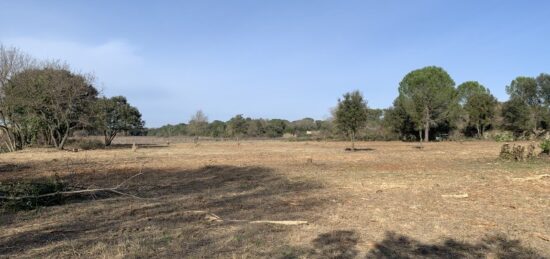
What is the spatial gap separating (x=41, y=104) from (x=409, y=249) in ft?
94.0

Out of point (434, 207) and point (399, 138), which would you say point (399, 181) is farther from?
point (399, 138)

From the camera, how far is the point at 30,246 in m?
4.96

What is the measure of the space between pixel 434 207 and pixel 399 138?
47.6m

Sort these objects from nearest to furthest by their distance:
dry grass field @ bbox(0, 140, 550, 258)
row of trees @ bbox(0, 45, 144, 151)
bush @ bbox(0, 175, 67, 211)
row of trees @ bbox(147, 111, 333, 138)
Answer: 1. dry grass field @ bbox(0, 140, 550, 258)
2. bush @ bbox(0, 175, 67, 211)
3. row of trees @ bbox(0, 45, 144, 151)
4. row of trees @ bbox(147, 111, 333, 138)

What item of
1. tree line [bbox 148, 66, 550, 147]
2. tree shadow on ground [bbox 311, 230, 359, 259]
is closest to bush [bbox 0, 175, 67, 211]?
tree shadow on ground [bbox 311, 230, 359, 259]

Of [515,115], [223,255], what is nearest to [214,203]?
[223,255]

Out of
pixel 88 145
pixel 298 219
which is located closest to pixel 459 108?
pixel 88 145

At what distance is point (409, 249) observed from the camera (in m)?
4.98

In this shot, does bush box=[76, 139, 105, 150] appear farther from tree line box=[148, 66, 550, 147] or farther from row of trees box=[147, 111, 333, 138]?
row of trees box=[147, 111, 333, 138]

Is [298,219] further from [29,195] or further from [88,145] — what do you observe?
[88,145]

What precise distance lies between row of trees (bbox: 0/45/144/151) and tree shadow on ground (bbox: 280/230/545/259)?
90.4 feet

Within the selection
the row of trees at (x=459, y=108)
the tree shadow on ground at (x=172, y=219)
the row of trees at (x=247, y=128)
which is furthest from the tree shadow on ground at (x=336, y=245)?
the row of trees at (x=247, y=128)

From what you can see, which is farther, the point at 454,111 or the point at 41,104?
the point at 454,111

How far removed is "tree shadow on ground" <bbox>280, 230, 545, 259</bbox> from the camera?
4.72 m
